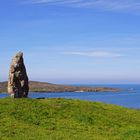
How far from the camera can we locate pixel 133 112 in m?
44.5

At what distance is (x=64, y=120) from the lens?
37.1 metres

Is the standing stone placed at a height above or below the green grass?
above

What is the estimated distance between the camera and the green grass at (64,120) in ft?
103

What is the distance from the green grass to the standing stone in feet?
9.13

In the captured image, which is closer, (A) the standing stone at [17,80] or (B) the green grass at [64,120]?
(B) the green grass at [64,120]

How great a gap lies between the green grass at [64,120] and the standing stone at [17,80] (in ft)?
9.13

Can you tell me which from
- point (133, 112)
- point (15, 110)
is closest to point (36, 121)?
point (15, 110)

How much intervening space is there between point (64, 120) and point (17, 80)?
10285mm

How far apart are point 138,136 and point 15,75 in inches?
705

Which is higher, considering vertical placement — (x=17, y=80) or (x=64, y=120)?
(x=17, y=80)

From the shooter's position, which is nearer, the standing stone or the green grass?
the green grass

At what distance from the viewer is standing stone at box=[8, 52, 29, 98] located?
44.9 meters

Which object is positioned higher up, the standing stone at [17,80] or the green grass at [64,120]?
the standing stone at [17,80]

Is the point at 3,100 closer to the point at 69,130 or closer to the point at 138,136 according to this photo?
the point at 69,130
